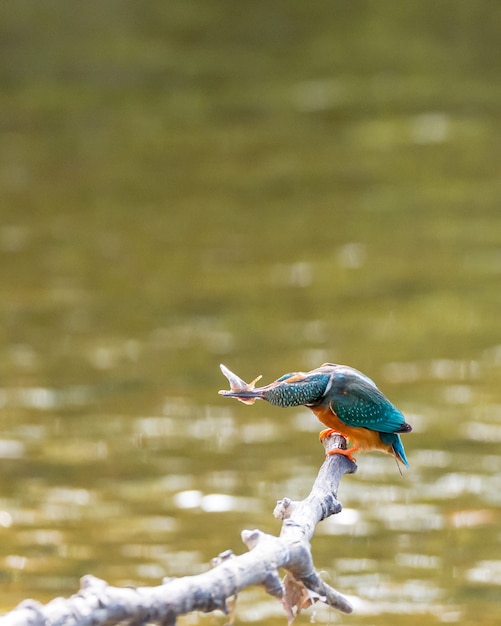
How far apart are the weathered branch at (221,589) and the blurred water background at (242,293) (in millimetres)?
2696

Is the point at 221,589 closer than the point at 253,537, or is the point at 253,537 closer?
the point at 221,589

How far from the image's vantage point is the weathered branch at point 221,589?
1894 mm

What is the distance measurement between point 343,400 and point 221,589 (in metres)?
0.86

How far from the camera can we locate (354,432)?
120 inches

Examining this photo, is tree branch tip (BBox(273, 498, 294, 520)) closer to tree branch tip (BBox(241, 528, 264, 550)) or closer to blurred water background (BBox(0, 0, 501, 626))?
tree branch tip (BBox(241, 528, 264, 550))

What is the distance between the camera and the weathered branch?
1.89 m

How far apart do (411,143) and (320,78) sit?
2.93m

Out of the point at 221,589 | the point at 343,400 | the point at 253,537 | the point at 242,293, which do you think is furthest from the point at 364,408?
the point at 242,293

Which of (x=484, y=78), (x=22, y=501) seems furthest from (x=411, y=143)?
(x=22, y=501)

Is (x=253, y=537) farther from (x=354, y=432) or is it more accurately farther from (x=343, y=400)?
(x=354, y=432)

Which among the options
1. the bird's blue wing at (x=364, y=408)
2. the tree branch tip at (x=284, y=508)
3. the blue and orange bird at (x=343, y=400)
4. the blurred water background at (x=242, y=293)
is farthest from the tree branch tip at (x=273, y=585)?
the blurred water background at (x=242, y=293)

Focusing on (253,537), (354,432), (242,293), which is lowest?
(253,537)

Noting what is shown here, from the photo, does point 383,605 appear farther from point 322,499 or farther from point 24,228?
point 24,228

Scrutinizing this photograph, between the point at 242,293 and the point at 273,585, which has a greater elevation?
the point at 242,293
